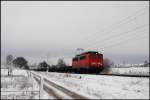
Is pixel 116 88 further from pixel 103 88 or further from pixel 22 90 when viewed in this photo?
pixel 22 90

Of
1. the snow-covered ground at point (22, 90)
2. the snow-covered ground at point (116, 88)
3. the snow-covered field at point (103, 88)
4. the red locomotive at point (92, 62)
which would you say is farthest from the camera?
the red locomotive at point (92, 62)

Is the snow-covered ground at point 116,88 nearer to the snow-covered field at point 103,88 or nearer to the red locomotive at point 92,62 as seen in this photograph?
the snow-covered field at point 103,88

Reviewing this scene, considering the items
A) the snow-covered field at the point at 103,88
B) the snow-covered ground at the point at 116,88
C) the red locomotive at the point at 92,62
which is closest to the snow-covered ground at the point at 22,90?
the snow-covered field at the point at 103,88

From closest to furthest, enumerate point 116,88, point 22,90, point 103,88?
point 116,88 < point 103,88 < point 22,90

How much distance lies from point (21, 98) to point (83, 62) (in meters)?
25.7

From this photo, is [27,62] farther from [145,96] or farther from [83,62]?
[145,96]

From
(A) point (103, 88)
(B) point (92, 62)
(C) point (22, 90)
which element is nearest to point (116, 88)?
(A) point (103, 88)

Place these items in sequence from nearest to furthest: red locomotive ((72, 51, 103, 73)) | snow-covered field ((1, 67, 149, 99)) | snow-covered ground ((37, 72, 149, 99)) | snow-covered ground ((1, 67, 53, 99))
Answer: snow-covered ground ((37, 72, 149, 99)) < snow-covered field ((1, 67, 149, 99)) < snow-covered ground ((1, 67, 53, 99)) < red locomotive ((72, 51, 103, 73))

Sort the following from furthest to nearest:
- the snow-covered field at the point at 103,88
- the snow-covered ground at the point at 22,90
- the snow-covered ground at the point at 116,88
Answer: the snow-covered ground at the point at 22,90
the snow-covered field at the point at 103,88
the snow-covered ground at the point at 116,88

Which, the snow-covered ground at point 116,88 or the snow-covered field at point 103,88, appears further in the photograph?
the snow-covered field at point 103,88

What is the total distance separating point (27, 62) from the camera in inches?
7101

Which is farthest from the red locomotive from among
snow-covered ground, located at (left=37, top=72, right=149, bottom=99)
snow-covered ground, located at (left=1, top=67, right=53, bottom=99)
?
snow-covered ground, located at (left=37, top=72, right=149, bottom=99)

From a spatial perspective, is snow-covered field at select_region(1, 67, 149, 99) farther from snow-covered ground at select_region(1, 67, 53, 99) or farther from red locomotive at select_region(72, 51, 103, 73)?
red locomotive at select_region(72, 51, 103, 73)

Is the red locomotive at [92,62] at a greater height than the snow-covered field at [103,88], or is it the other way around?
the red locomotive at [92,62]
